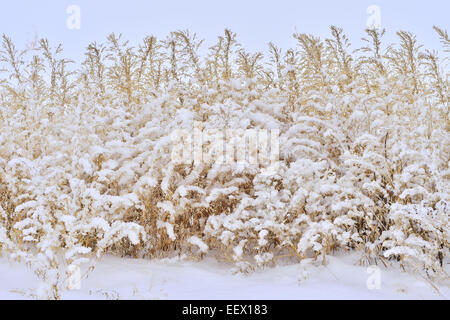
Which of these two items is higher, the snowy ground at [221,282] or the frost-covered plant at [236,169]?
the frost-covered plant at [236,169]

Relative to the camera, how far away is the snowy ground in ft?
9.36

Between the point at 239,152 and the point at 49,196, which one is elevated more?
the point at 239,152

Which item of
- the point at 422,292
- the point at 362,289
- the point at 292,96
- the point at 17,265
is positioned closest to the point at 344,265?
the point at 362,289

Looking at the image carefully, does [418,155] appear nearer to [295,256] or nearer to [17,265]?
[295,256]

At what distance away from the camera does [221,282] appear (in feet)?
11.0

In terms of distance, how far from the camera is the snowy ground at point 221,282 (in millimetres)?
2852

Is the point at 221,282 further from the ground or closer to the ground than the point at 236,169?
closer to the ground

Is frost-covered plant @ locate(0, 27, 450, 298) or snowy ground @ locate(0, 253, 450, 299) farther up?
frost-covered plant @ locate(0, 27, 450, 298)

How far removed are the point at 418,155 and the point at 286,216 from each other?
135 cm

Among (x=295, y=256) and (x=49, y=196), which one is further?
(x=295, y=256)

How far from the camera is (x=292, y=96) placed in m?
5.19
